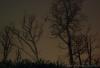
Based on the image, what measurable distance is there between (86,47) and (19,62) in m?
7.48

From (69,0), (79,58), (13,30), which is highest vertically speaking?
(69,0)

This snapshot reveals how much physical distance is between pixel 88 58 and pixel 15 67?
7199 millimetres

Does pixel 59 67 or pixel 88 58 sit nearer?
pixel 59 67

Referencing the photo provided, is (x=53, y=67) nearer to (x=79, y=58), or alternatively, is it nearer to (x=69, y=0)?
(x=79, y=58)

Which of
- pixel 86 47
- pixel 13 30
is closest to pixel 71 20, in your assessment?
pixel 86 47

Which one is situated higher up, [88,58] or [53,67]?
[53,67]

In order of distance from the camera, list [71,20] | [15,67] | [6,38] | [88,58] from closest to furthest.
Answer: [15,67] → [88,58] → [71,20] → [6,38]

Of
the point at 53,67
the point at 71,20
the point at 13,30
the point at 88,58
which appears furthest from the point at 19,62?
the point at 13,30

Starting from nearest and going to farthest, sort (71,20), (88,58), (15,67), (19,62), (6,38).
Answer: (15,67)
(19,62)
(88,58)
(71,20)
(6,38)

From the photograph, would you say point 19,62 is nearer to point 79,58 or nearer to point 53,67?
point 53,67

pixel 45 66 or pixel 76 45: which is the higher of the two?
pixel 45 66

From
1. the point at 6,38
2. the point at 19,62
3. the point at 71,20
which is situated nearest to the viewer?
the point at 19,62

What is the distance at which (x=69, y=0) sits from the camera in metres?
11.2

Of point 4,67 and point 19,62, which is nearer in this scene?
point 4,67
